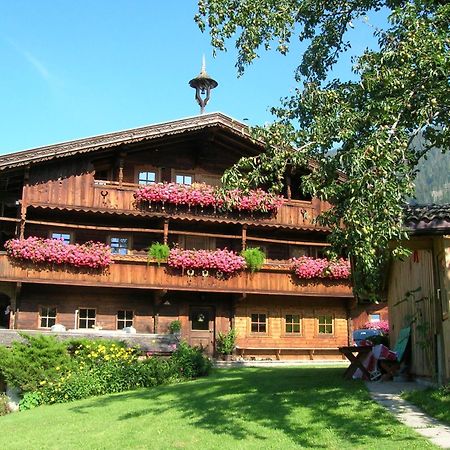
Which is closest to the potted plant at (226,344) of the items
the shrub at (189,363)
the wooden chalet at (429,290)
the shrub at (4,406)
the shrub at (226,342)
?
the shrub at (226,342)

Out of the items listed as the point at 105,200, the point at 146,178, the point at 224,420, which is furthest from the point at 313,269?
the point at 224,420

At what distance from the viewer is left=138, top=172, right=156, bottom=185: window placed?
2711 centimetres

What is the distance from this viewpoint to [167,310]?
26.2 metres

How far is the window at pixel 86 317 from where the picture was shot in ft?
82.4

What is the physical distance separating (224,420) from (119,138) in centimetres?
1673

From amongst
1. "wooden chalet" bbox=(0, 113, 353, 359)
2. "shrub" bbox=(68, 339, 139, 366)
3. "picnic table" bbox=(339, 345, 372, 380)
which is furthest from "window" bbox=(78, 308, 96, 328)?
"picnic table" bbox=(339, 345, 372, 380)

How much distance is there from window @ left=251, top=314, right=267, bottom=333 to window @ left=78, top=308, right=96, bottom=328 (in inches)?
266

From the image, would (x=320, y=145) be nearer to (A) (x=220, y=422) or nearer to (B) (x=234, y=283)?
(A) (x=220, y=422)

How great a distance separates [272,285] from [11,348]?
11.8 m

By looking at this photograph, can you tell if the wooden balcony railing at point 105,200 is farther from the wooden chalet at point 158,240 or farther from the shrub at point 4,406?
the shrub at point 4,406

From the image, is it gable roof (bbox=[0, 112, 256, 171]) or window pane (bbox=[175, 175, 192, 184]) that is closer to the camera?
gable roof (bbox=[0, 112, 256, 171])

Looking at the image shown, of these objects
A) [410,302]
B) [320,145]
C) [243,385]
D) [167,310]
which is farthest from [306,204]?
[320,145]

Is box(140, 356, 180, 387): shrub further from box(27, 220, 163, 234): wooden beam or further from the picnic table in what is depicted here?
box(27, 220, 163, 234): wooden beam

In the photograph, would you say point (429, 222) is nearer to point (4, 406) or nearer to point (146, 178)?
point (4, 406)
